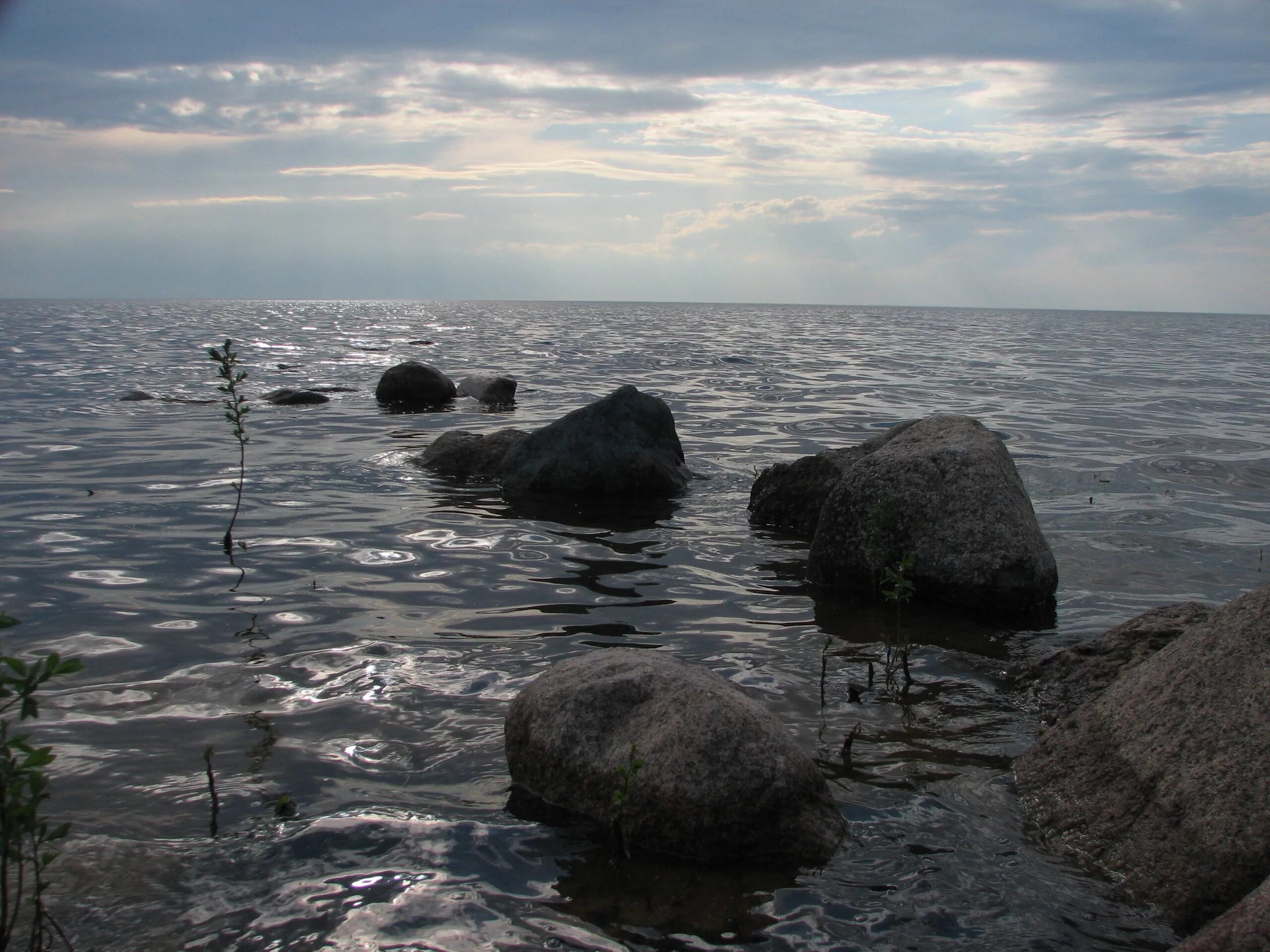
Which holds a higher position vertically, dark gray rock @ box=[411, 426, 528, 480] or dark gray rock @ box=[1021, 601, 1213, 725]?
dark gray rock @ box=[411, 426, 528, 480]

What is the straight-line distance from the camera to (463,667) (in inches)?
227

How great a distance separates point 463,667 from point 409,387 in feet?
44.6

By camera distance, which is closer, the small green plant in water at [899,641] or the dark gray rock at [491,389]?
A: the small green plant in water at [899,641]

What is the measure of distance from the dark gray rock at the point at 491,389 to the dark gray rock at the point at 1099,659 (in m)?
14.2

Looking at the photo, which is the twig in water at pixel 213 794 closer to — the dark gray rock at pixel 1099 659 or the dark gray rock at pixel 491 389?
the dark gray rock at pixel 1099 659

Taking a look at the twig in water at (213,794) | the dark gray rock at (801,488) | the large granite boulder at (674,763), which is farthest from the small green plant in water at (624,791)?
the dark gray rock at (801,488)

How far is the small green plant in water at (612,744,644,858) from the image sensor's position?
370cm

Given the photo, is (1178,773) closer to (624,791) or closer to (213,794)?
(624,791)

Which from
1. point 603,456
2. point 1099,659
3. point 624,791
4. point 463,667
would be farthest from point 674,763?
point 603,456

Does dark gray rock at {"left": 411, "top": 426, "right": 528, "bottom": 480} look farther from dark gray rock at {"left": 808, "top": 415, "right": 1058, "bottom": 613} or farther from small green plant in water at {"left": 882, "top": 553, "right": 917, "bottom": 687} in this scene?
small green plant in water at {"left": 882, "top": 553, "right": 917, "bottom": 687}

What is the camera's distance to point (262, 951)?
3266 millimetres

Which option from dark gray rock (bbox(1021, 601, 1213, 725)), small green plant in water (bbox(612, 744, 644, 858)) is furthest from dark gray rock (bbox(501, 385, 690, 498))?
small green plant in water (bbox(612, 744, 644, 858))

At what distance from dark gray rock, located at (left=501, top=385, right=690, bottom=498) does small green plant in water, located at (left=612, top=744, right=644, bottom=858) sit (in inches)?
265

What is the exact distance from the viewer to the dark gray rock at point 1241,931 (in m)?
2.85
